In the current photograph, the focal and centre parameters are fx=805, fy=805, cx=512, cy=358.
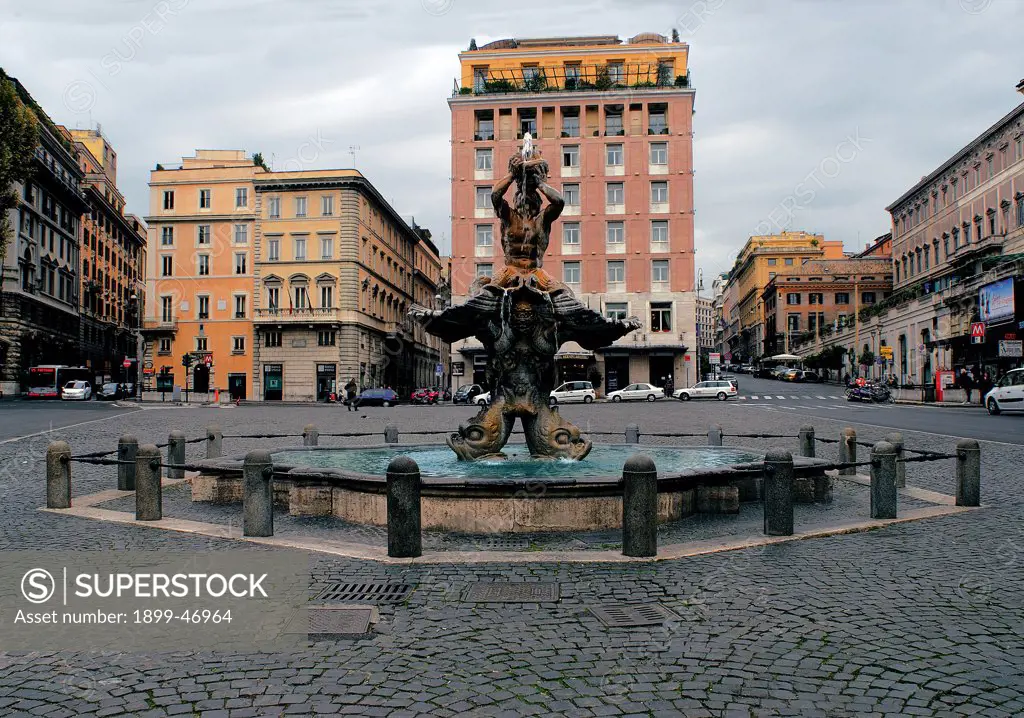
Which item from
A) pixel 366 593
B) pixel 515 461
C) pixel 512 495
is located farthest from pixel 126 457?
pixel 366 593

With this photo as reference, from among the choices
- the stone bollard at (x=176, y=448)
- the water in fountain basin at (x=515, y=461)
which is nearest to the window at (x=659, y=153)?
the water in fountain basin at (x=515, y=461)

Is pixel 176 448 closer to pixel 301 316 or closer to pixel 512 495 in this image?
pixel 512 495

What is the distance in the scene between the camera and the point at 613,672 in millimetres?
4344

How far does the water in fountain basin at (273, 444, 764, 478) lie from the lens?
33.0 ft

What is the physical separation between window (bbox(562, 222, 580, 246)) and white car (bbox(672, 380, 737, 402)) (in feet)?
40.8

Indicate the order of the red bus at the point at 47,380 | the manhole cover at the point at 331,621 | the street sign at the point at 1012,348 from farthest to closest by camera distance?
the red bus at the point at 47,380 → the street sign at the point at 1012,348 → the manhole cover at the point at 331,621

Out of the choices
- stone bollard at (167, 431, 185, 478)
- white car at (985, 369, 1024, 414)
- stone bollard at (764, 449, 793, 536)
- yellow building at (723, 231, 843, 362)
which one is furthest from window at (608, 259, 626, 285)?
yellow building at (723, 231, 843, 362)

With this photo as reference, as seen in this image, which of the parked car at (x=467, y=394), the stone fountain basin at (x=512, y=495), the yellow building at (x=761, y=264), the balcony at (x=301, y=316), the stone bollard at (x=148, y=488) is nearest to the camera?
the stone fountain basin at (x=512, y=495)

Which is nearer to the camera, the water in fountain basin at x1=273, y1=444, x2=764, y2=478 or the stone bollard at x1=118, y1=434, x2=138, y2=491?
the water in fountain basin at x1=273, y1=444, x2=764, y2=478

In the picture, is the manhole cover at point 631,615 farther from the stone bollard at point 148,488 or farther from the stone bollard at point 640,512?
the stone bollard at point 148,488

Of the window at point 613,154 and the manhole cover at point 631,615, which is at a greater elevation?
the window at point 613,154

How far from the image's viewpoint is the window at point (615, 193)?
2108 inches

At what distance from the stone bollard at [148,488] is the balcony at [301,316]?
163ft

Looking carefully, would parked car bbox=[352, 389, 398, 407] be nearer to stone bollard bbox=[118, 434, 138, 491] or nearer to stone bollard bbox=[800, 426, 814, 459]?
stone bollard bbox=[118, 434, 138, 491]
